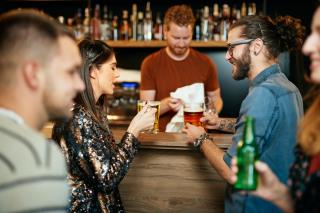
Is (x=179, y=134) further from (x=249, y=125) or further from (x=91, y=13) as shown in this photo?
(x=91, y=13)

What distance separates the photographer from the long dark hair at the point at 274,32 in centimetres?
203

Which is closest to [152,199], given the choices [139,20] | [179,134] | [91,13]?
[179,134]

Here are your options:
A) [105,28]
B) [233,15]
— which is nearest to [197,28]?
[233,15]

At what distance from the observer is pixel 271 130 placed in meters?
1.81

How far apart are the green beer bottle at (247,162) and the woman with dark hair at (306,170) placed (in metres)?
0.03

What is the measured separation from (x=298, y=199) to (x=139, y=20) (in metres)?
3.56

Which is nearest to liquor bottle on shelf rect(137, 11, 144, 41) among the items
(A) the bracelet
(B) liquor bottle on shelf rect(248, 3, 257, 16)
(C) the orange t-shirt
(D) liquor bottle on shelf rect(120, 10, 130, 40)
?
(D) liquor bottle on shelf rect(120, 10, 130, 40)

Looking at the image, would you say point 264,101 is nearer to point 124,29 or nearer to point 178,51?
point 178,51

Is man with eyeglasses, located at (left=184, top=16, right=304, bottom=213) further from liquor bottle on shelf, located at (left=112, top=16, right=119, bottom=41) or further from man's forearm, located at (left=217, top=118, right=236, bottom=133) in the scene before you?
liquor bottle on shelf, located at (left=112, top=16, right=119, bottom=41)

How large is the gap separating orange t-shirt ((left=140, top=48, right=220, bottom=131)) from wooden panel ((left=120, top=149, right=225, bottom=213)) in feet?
4.36

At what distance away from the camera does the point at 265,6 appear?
14.2 ft

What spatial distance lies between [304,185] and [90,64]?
1.13m

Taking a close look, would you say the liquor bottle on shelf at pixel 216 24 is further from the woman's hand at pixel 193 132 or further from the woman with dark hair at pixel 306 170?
the woman with dark hair at pixel 306 170

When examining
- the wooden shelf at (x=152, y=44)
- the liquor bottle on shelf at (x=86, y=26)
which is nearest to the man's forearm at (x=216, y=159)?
the wooden shelf at (x=152, y=44)
